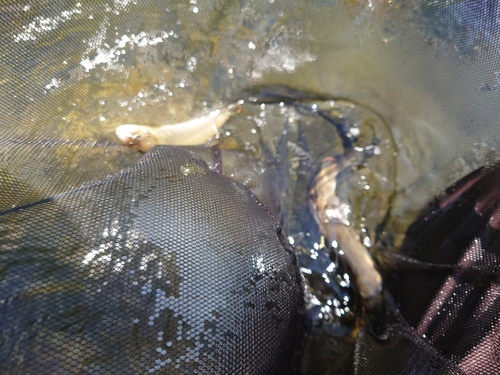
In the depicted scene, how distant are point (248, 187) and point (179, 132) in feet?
2.42

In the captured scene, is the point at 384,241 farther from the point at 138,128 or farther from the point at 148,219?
the point at 138,128

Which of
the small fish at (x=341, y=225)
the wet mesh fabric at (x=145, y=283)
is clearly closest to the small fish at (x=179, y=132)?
the wet mesh fabric at (x=145, y=283)

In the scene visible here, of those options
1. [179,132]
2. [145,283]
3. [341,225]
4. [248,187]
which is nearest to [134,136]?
[179,132]

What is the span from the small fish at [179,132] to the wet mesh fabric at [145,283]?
694 mm

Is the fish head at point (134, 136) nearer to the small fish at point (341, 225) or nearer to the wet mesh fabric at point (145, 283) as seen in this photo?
the wet mesh fabric at point (145, 283)

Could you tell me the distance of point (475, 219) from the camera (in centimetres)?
204

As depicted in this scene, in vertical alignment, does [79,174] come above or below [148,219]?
above

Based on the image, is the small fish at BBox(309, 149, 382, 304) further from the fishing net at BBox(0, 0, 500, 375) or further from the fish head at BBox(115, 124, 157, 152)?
the fish head at BBox(115, 124, 157, 152)

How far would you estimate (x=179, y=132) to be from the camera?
8.63ft

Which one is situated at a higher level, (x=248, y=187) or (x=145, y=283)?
(x=248, y=187)

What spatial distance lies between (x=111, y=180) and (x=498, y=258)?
1943mm

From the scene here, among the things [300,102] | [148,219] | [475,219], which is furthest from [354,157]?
[148,219]

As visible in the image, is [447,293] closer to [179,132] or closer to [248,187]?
[248,187]

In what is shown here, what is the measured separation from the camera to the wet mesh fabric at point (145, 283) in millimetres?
1154
